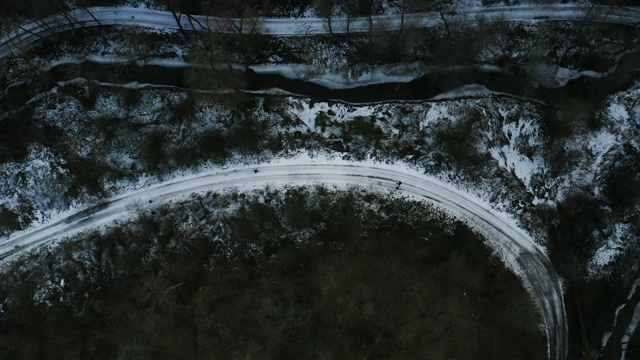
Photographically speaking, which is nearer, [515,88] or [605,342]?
[605,342]

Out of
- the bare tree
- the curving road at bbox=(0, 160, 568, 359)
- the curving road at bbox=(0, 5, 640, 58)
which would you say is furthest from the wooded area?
the bare tree

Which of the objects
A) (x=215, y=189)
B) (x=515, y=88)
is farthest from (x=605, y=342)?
(x=215, y=189)

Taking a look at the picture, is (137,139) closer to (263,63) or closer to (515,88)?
(263,63)

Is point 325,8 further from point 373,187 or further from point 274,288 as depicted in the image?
point 274,288

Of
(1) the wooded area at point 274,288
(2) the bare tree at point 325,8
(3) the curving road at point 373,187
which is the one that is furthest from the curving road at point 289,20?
(1) the wooded area at point 274,288

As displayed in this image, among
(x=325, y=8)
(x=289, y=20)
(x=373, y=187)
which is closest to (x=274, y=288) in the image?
(x=373, y=187)

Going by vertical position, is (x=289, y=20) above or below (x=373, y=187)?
above
